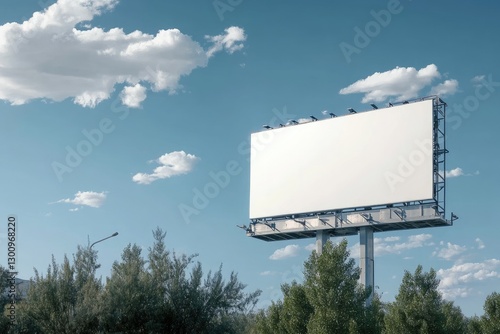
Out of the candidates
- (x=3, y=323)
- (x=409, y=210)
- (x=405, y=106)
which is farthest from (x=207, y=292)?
(x=405, y=106)

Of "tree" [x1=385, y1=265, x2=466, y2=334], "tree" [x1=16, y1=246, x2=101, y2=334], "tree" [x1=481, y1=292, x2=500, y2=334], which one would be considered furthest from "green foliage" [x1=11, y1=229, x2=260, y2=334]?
"tree" [x1=481, y1=292, x2=500, y2=334]

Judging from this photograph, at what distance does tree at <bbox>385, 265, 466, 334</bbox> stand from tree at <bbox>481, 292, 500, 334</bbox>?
5.97 metres

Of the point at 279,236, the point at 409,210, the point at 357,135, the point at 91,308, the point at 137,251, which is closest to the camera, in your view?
the point at 91,308

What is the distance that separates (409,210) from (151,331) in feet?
80.3

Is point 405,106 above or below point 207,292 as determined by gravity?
above

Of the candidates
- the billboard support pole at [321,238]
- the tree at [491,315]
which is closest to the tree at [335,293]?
the tree at [491,315]

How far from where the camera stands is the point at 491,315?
4072cm

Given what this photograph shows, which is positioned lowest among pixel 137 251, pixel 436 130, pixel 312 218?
pixel 137 251

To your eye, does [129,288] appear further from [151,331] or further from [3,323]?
[3,323]

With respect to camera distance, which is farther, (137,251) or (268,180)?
(268,180)

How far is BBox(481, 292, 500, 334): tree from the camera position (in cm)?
4019

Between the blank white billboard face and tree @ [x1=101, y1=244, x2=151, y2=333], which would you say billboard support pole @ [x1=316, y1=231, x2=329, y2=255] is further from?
tree @ [x1=101, y1=244, x2=151, y2=333]

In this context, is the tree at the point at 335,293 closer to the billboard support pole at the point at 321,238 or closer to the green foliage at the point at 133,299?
the green foliage at the point at 133,299

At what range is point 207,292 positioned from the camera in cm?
3462
